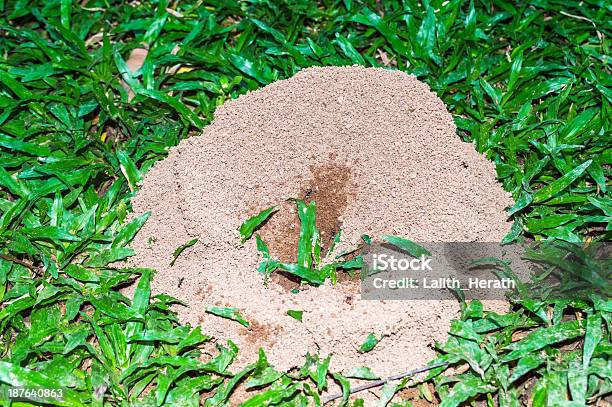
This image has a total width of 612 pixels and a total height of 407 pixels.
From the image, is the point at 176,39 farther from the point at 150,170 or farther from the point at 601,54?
the point at 601,54

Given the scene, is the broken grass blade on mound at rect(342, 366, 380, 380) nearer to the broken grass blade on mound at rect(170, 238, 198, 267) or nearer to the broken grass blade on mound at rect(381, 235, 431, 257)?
the broken grass blade on mound at rect(381, 235, 431, 257)

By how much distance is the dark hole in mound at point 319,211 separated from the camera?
9.20 ft

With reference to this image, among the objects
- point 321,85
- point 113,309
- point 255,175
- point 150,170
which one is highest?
point 321,85

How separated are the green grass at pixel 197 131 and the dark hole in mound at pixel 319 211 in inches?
17.6

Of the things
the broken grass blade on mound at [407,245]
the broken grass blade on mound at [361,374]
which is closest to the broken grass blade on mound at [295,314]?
the broken grass blade on mound at [361,374]

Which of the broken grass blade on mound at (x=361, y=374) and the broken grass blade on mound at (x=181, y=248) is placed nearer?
the broken grass blade on mound at (x=361, y=374)

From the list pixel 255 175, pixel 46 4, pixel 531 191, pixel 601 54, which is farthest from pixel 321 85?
pixel 46 4

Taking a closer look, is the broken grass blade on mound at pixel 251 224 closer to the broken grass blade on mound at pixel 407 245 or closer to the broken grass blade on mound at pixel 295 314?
the broken grass blade on mound at pixel 295 314

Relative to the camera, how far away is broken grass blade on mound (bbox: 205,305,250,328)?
261cm

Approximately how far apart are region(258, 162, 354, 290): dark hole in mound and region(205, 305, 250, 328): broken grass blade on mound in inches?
11.2

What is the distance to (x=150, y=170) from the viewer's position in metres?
3.11

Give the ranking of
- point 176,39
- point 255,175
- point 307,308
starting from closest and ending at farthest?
point 307,308, point 255,175, point 176,39

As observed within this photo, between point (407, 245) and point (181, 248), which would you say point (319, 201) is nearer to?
Answer: point (407, 245)

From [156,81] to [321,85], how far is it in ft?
3.17
